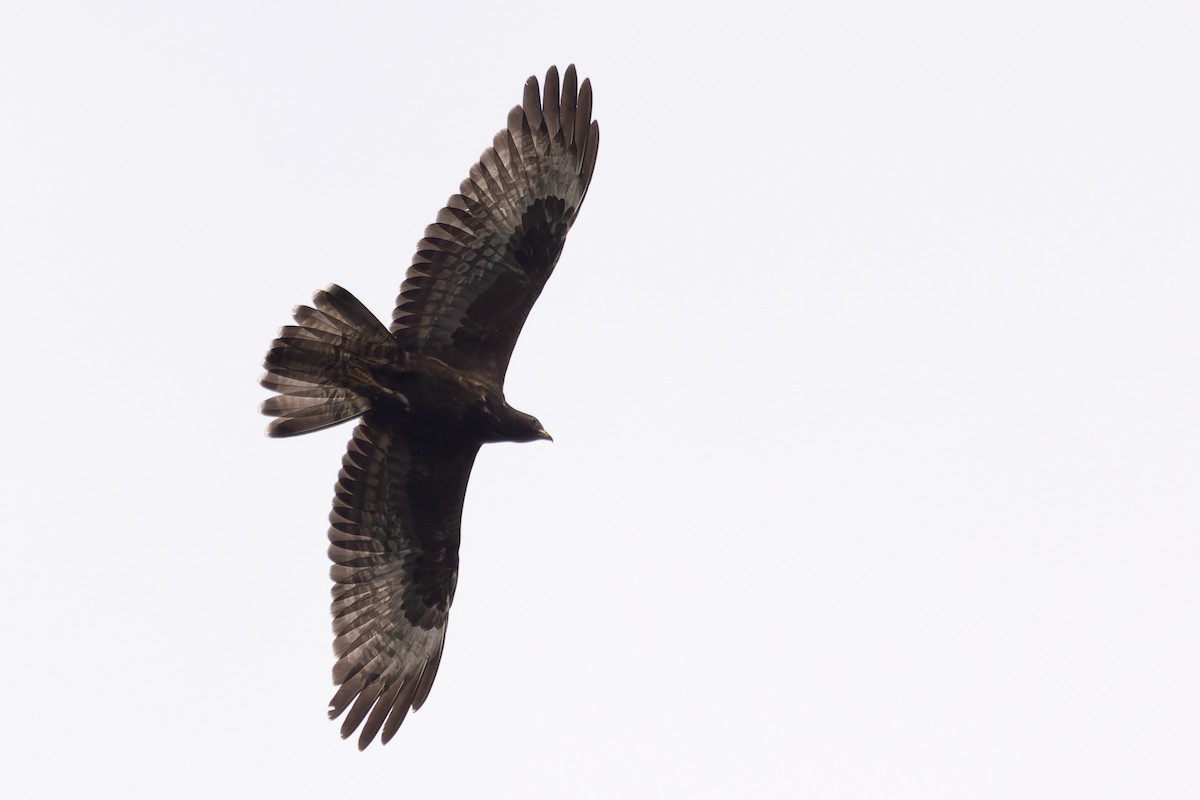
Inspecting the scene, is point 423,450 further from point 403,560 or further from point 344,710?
point 344,710

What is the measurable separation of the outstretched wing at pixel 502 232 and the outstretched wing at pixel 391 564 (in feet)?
2.97

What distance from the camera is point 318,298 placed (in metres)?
12.4

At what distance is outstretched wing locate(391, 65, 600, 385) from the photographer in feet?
42.2

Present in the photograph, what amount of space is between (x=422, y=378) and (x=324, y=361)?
788mm

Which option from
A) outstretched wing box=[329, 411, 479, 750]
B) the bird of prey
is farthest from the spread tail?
outstretched wing box=[329, 411, 479, 750]

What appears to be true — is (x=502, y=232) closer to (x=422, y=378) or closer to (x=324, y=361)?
(x=422, y=378)

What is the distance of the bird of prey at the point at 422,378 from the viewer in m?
12.6

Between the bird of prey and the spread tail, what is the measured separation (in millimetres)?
10

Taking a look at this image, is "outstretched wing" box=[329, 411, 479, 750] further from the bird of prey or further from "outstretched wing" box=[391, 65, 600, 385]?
"outstretched wing" box=[391, 65, 600, 385]

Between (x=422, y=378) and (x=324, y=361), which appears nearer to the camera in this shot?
(x=324, y=361)

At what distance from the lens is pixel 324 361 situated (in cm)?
1252

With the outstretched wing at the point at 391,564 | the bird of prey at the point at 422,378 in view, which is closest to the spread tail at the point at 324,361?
the bird of prey at the point at 422,378

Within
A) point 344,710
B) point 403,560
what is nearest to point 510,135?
point 403,560

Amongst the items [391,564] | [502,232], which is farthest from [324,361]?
[391,564]
